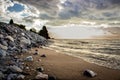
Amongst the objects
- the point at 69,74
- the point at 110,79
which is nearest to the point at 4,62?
the point at 69,74

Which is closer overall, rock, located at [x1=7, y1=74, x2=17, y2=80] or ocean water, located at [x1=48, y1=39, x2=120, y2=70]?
rock, located at [x1=7, y1=74, x2=17, y2=80]

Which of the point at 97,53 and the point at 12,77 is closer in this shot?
the point at 12,77

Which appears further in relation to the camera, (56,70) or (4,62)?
(4,62)

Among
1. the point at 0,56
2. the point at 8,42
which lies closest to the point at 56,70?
the point at 0,56

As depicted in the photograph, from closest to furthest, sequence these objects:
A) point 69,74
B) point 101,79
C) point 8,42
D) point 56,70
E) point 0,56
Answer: point 101,79, point 69,74, point 56,70, point 0,56, point 8,42

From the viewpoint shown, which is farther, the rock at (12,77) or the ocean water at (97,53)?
the ocean water at (97,53)

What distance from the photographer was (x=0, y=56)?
2127 cm

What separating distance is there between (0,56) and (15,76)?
750 centimetres

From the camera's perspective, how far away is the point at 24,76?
48.5 ft

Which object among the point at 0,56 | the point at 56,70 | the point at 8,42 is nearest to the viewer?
the point at 56,70

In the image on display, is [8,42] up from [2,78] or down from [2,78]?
up

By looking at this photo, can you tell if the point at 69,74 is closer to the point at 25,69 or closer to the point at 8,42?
the point at 25,69

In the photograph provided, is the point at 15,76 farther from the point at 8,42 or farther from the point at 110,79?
the point at 8,42

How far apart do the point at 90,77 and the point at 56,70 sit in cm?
299
